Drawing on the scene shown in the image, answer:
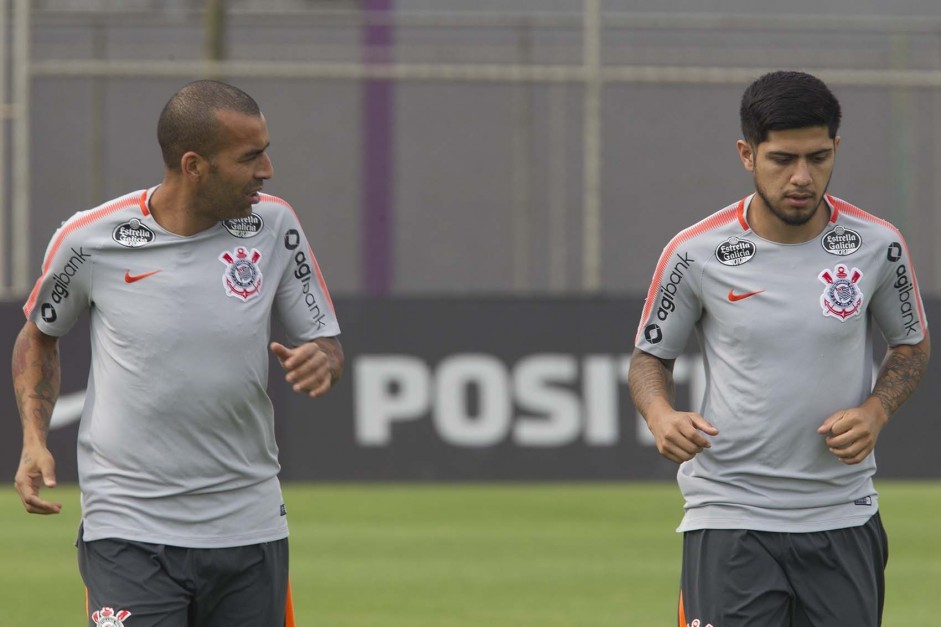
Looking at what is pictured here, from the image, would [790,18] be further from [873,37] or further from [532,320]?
[532,320]

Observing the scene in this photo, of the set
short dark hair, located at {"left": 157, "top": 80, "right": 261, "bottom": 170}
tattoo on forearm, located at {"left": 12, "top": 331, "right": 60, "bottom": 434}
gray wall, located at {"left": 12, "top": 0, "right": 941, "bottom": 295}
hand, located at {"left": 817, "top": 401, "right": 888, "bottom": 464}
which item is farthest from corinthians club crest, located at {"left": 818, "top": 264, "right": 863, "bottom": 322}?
gray wall, located at {"left": 12, "top": 0, "right": 941, "bottom": 295}

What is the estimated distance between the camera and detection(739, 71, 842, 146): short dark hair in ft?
16.0

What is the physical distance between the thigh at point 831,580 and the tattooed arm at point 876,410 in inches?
10.1

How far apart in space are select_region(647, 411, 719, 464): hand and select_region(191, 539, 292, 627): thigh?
1125mm

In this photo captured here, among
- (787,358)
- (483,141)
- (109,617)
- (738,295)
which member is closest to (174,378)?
(109,617)

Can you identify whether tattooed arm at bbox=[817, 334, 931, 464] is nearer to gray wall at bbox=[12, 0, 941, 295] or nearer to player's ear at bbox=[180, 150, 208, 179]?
player's ear at bbox=[180, 150, 208, 179]

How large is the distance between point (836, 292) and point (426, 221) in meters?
14.7

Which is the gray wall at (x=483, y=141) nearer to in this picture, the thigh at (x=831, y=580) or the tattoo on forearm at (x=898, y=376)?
the tattoo on forearm at (x=898, y=376)

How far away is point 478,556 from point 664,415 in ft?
19.3

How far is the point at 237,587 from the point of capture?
4980mm

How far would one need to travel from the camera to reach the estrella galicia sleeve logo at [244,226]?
5.11 m

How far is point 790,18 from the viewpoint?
20672mm

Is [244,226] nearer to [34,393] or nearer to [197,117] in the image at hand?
[197,117]

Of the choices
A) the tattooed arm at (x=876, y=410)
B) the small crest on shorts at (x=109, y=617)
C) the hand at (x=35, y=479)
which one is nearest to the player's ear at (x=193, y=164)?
the hand at (x=35, y=479)
